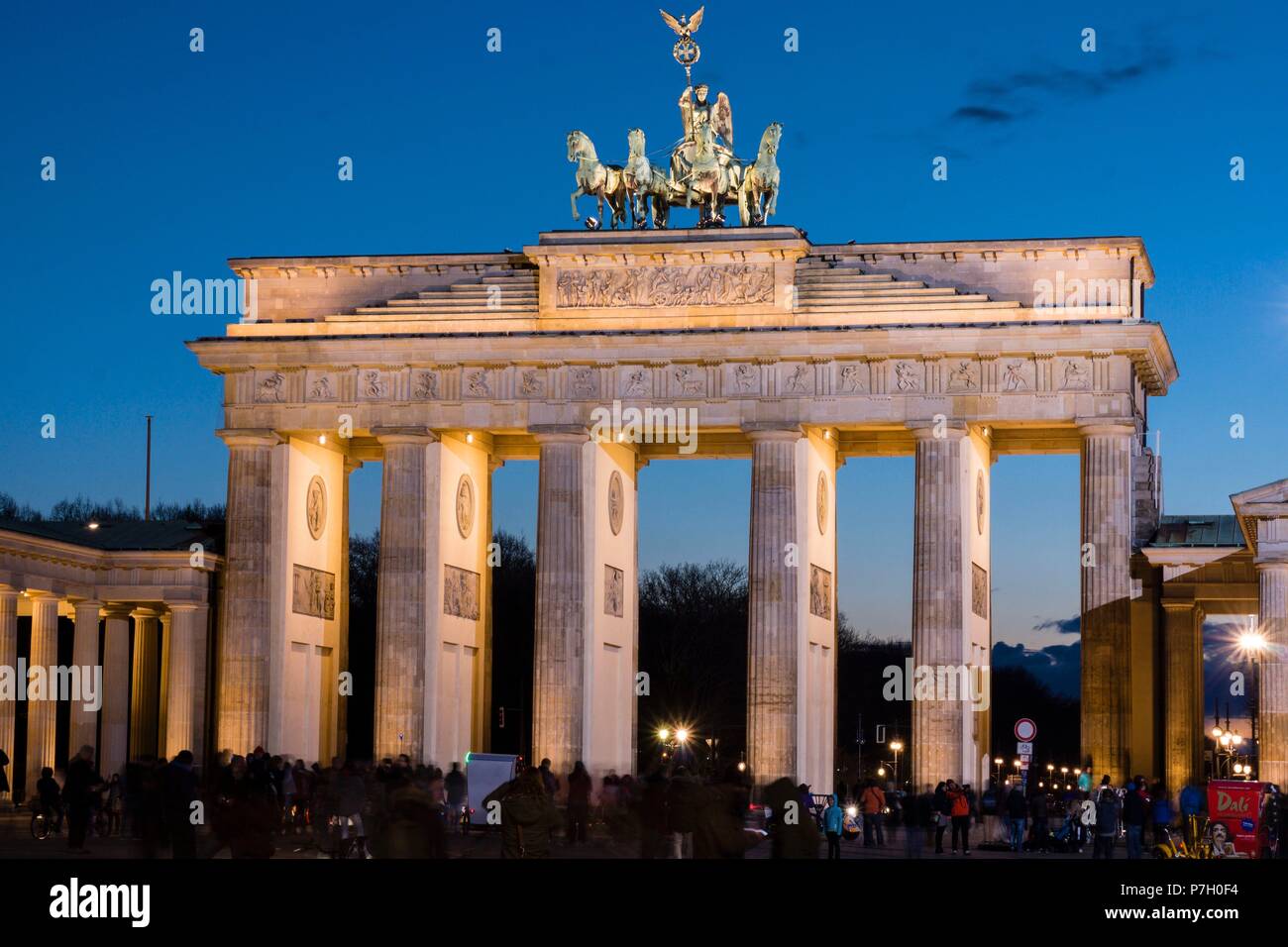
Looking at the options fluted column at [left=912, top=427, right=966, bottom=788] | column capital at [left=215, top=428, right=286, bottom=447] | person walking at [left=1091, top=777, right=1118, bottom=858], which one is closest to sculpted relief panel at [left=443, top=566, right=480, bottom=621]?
column capital at [left=215, top=428, right=286, bottom=447]

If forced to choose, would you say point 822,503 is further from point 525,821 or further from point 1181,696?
point 525,821

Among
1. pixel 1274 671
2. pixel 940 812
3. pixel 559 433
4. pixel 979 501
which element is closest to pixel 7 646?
pixel 559 433

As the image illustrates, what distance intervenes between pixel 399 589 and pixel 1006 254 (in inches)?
797

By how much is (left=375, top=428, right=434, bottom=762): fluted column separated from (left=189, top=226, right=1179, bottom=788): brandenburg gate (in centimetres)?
8

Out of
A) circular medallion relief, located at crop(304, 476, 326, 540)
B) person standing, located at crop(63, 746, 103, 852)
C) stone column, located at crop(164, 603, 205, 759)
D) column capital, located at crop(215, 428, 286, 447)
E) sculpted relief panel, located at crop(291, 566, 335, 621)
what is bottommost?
person standing, located at crop(63, 746, 103, 852)

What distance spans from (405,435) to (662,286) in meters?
8.80

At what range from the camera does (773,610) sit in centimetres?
6594

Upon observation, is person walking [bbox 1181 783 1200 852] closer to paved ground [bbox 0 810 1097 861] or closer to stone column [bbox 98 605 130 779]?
paved ground [bbox 0 810 1097 861]

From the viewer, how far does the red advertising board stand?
148ft

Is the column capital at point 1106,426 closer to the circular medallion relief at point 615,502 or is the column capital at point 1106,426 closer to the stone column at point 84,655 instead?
the circular medallion relief at point 615,502

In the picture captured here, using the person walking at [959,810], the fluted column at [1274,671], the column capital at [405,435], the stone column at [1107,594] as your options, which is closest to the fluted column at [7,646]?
the column capital at [405,435]

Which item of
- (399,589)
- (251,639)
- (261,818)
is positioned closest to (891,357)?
(399,589)
